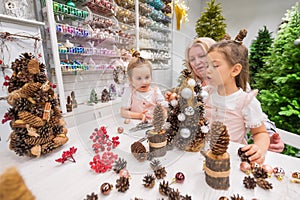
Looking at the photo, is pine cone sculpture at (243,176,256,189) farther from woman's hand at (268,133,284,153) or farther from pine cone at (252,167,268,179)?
woman's hand at (268,133,284,153)

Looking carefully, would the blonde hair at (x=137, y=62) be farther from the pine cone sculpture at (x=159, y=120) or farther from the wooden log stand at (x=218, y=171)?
the wooden log stand at (x=218, y=171)

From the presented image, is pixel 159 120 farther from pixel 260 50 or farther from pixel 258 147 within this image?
pixel 260 50

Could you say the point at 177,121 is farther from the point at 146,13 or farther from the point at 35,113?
the point at 146,13

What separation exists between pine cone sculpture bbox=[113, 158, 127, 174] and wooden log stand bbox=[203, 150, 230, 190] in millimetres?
209

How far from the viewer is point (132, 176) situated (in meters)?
0.37

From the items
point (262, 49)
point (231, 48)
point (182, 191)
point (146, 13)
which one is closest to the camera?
point (182, 191)

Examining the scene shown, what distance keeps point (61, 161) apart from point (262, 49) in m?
2.52

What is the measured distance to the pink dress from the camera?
55 centimetres

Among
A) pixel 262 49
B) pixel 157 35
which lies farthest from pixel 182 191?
pixel 262 49

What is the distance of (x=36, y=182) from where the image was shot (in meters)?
0.36

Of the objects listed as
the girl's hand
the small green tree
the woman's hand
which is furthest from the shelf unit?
the small green tree

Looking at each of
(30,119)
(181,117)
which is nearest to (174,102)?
(181,117)

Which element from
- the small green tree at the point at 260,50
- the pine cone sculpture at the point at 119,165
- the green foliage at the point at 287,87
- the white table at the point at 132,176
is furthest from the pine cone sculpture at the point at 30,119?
the small green tree at the point at 260,50

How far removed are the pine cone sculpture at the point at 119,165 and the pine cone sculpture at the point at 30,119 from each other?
0.25 m
